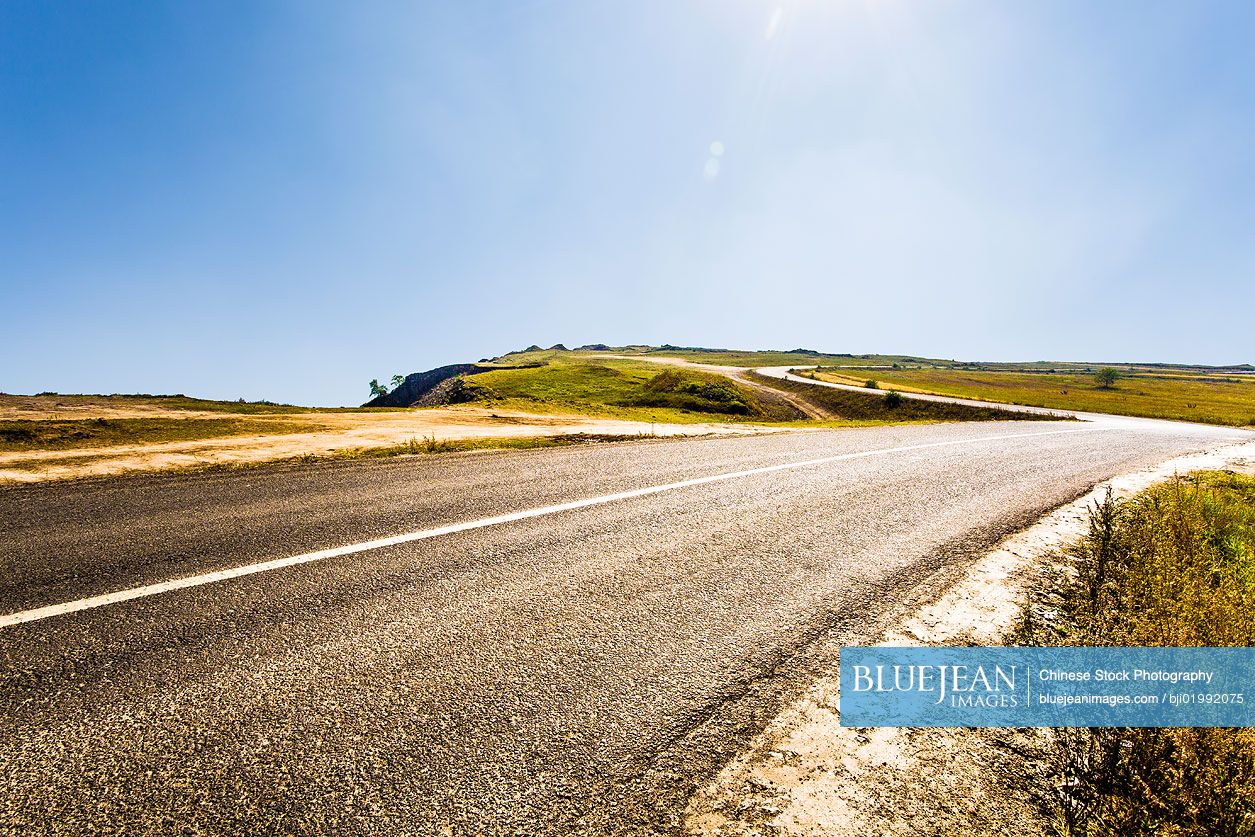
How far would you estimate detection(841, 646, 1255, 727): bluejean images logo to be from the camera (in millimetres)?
2787

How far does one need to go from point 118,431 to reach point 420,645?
14979 millimetres

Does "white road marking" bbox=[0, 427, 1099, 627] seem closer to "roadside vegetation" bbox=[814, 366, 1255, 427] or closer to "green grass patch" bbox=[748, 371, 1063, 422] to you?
"green grass patch" bbox=[748, 371, 1063, 422]

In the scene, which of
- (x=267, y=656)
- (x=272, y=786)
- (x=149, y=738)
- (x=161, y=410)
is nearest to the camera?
(x=272, y=786)

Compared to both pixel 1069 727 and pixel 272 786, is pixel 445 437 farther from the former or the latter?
pixel 1069 727

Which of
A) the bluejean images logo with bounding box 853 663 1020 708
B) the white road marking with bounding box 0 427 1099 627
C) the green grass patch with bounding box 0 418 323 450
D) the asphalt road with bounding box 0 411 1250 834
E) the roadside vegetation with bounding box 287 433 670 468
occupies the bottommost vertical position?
the bluejean images logo with bounding box 853 663 1020 708

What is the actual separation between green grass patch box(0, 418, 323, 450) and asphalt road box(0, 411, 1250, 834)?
6.05 meters

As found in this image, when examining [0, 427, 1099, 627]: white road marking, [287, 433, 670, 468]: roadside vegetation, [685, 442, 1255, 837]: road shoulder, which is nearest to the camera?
[685, 442, 1255, 837]: road shoulder

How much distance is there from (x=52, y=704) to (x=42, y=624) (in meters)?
1.14

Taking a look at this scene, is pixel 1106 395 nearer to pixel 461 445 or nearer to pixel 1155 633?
pixel 461 445

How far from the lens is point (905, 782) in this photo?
A: 2359 mm

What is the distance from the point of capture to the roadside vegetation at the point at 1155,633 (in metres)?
2.16

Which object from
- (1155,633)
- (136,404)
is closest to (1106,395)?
(1155,633)

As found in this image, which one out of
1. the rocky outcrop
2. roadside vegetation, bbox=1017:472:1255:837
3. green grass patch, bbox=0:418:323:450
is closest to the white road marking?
Answer: roadside vegetation, bbox=1017:472:1255:837

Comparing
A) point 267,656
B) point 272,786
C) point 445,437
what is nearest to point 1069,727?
point 272,786
